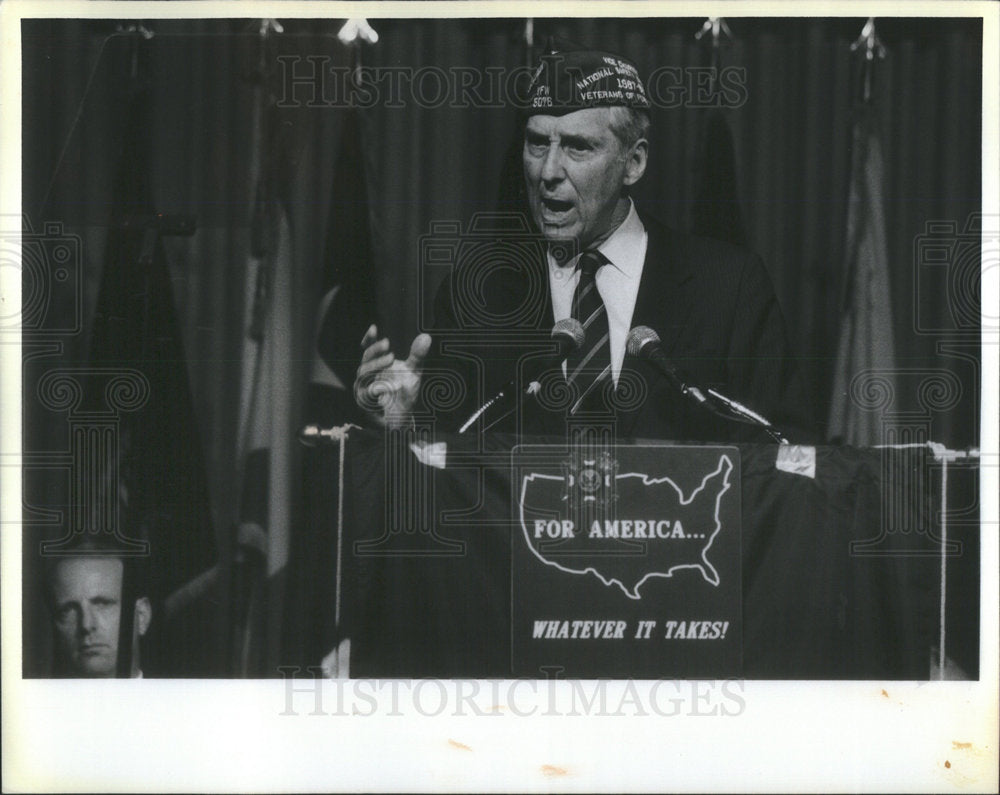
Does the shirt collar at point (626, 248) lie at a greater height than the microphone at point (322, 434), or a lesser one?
greater

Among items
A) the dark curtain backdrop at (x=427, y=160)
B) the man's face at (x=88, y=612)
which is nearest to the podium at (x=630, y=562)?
the dark curtain backdrop at (x=427, y=160)

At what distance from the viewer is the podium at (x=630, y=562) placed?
3117 mm

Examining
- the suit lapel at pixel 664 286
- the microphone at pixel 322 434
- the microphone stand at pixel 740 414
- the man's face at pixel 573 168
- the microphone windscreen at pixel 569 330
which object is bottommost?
the microphone at pixel 322 434

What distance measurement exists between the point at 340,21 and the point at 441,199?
26.1 inches

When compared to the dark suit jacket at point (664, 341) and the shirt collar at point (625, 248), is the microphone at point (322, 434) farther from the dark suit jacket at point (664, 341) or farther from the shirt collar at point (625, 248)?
the shirt collar at point (625, 248)

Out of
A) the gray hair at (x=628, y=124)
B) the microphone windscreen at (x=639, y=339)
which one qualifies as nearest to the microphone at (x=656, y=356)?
the microphone windscreen at (x=639, y=339)

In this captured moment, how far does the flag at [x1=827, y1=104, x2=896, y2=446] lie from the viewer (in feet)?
10.2

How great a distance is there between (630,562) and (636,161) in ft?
4.21

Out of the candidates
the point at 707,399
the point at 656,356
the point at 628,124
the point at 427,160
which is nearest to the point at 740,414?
the point at 707,399

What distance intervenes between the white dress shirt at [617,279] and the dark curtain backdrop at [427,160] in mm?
136

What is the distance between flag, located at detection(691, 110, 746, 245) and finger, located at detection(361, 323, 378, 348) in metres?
1.10

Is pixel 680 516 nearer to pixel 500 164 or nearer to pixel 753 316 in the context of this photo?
pixel 753 316

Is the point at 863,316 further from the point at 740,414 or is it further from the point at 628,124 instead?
the point at 628,124

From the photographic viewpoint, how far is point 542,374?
3121 millimetres
